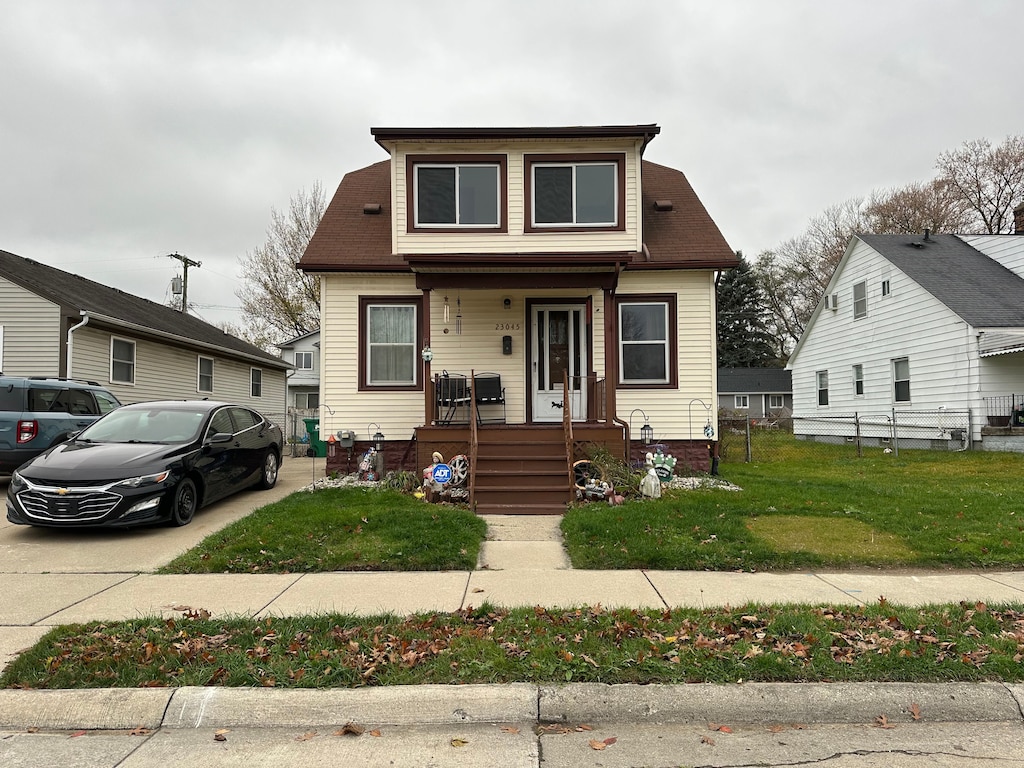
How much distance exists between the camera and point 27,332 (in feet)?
47.1

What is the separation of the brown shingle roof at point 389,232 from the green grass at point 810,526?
4259mm

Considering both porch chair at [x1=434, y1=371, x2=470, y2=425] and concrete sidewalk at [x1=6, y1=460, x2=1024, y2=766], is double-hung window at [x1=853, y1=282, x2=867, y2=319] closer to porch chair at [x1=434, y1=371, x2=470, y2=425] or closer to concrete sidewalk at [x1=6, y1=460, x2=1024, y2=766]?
porch chair at [x1=434, y1=371, x2=470, y2=425]

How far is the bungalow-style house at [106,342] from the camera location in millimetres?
14305

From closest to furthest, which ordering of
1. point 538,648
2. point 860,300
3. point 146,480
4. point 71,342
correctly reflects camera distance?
point 538,648, point 146,480, point 71,342, point 860,300

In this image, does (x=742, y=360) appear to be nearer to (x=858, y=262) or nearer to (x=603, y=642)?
(x=858, y=262)

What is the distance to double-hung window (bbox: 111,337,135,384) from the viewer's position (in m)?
15.9

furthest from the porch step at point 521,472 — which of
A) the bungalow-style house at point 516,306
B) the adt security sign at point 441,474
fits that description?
the bungalow-style house at point 516,306

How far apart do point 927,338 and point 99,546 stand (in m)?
19.5

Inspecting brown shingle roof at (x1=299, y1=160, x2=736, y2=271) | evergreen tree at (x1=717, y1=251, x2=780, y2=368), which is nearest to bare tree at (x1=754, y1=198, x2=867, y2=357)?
evergreen tree at (x1=717, y1=251, x2=780, y2=368)

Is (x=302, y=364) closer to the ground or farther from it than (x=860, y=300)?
closer to the ground

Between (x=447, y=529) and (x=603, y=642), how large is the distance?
11.1 feet

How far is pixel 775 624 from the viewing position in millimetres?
4301

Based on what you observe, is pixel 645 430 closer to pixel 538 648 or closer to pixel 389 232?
pixel 389 232

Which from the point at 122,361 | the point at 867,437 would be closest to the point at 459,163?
the point at 122,361
